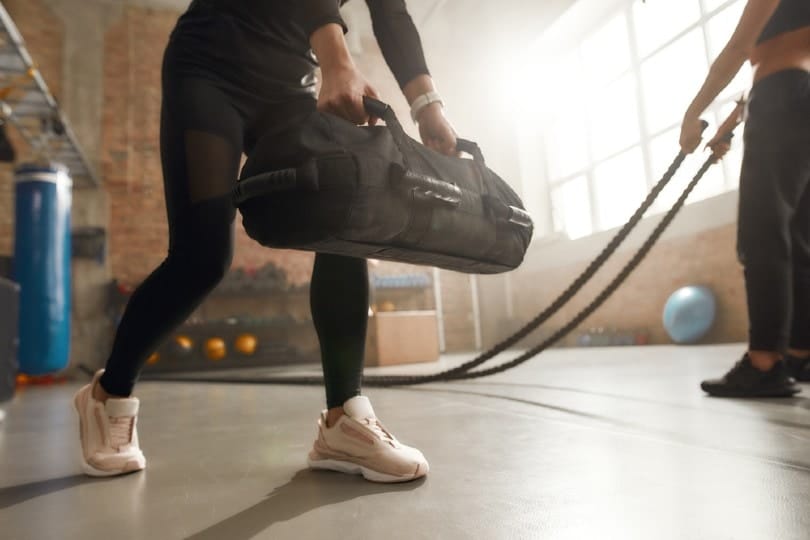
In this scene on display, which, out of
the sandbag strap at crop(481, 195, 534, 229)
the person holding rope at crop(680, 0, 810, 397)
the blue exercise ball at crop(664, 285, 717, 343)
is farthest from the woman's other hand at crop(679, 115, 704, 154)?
the blue exercise ball at crop(664, 285, 717, 343)

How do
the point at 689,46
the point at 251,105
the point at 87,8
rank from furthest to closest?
the point at 87,8 < the point at 689,46 < the point at 251,105

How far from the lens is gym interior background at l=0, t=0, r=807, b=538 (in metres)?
5.46

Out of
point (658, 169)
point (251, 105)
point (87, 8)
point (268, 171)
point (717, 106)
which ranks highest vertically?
point (87, 8)

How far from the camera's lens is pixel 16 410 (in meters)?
2.49

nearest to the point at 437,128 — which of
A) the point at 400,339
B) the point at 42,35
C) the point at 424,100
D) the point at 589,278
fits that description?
the point at 424,100

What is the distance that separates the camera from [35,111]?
4.52m

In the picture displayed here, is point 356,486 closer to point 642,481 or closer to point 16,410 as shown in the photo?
point 642,481

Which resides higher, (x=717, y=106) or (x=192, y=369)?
(x=717, y=106)

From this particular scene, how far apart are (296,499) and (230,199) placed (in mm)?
536

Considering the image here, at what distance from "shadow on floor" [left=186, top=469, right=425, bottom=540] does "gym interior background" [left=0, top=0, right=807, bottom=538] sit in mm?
4575

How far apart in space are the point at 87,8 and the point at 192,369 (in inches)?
169

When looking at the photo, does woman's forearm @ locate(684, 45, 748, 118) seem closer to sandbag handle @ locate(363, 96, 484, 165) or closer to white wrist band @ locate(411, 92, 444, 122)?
white wrist band @ locate(411, 92, 444, 122)

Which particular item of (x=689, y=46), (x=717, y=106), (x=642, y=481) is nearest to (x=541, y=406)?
(x=642, y=481)

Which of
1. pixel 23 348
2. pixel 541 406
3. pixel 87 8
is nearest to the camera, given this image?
pixel 541 406
